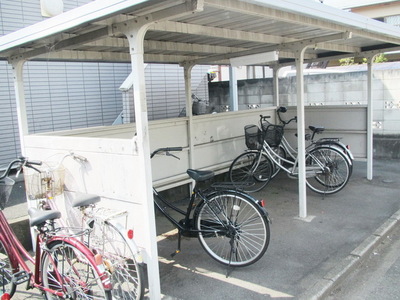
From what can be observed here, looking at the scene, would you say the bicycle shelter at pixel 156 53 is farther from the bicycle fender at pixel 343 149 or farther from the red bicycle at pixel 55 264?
the bicycle fender at pixel 343 149

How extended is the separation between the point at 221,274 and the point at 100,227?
1369 mm

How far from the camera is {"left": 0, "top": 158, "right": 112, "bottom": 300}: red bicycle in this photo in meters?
2.91

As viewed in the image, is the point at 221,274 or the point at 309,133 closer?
the point at 221,274

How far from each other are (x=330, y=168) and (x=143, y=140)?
4.27 meters

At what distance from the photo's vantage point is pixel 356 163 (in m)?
8.71

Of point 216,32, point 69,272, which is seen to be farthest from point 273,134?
point 69,272

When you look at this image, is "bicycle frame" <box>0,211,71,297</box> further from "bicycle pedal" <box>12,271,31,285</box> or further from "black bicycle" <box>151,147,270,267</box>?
"black bicycle" <box>151,147,270,267</box>

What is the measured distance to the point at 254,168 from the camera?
22.4ft

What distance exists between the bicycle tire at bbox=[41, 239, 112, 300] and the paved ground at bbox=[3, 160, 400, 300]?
0.61 metres

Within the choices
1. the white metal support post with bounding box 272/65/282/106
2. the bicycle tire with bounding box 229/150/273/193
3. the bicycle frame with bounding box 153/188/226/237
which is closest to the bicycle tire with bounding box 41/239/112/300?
the bicycle frame with bounding box 153/188/226/237

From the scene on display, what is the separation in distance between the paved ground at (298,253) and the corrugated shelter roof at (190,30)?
2334 mm

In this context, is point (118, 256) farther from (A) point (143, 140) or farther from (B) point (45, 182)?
(B) point (45, 182)

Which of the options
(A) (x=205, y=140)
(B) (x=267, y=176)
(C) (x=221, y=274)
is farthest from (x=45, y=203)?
(B) (x=267, y=176)

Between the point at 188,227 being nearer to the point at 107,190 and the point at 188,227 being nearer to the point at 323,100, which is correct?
the point at 107,190
